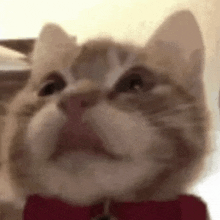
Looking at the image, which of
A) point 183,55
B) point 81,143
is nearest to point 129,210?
point 81,143

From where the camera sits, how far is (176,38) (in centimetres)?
44

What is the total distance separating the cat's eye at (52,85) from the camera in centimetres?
44

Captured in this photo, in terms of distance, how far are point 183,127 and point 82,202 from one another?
0.52 ft

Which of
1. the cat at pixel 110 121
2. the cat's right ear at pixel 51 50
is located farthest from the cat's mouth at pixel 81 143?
the cat's right ear at pixel 51 50

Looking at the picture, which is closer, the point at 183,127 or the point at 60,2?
the point at 183,127

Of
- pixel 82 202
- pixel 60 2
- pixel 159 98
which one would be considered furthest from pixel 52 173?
pixel 60 2

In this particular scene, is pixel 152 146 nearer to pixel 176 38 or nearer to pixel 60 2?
pixel 176 38

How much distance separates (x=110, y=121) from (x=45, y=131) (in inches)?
3.1

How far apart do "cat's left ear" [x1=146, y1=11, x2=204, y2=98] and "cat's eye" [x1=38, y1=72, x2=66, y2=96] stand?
0.39ft

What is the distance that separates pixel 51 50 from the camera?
47cm

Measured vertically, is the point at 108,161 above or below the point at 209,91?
below

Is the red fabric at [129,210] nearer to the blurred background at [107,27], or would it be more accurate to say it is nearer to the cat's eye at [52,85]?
the blurred background at [107,27]

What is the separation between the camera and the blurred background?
1.47 feet

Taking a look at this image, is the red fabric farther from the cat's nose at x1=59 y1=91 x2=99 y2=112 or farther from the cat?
the cat's nose at x1=59 y1=91 x2=99 y2=112
